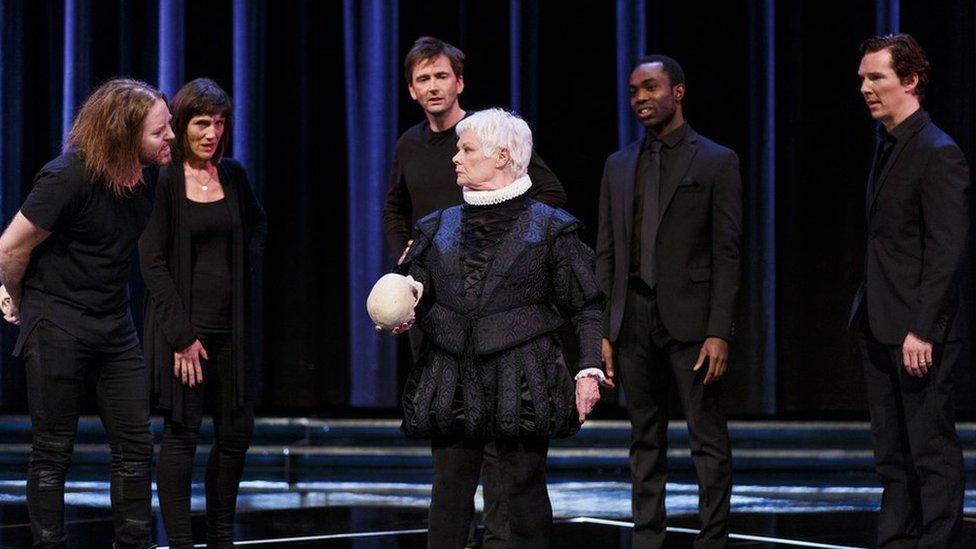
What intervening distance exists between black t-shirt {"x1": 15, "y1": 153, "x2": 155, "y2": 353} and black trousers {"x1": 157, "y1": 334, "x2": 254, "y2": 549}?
0.44m

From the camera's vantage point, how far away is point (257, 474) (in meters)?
6.19

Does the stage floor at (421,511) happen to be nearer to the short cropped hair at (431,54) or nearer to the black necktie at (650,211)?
the black necktie at (650,211)

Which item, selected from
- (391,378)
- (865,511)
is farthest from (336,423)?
(865,511)

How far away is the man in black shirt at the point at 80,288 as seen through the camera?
3.35 m

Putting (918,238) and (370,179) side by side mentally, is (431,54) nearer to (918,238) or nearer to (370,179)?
(918,238)

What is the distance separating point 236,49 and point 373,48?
638 millimetres

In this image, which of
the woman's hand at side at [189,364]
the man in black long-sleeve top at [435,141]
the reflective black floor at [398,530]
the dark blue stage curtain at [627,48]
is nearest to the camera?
the woman's hand at side at [189,364]

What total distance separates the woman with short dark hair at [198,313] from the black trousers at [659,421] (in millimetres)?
1095

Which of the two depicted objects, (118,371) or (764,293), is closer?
(118,371)

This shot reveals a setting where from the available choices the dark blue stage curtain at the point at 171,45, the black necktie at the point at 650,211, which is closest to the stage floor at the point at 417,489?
the black necktie at the point at 650,211

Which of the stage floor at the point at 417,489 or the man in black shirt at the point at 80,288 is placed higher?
the man in black shirt at the point at 80,288

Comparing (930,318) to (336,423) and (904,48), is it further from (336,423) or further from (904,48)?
(336,423)

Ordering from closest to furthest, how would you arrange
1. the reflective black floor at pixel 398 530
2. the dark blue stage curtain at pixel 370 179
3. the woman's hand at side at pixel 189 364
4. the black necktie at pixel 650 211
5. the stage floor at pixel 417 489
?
the woman's hand at side at pixel 189 364 < the black necktie at pixel 650 211 < the reflective black floor at pixel 398 530 < the stage floor at pixel 417 489 < the dark blue stage curtain at pixel 370 179

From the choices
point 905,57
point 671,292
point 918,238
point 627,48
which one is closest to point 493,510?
point 671,292
